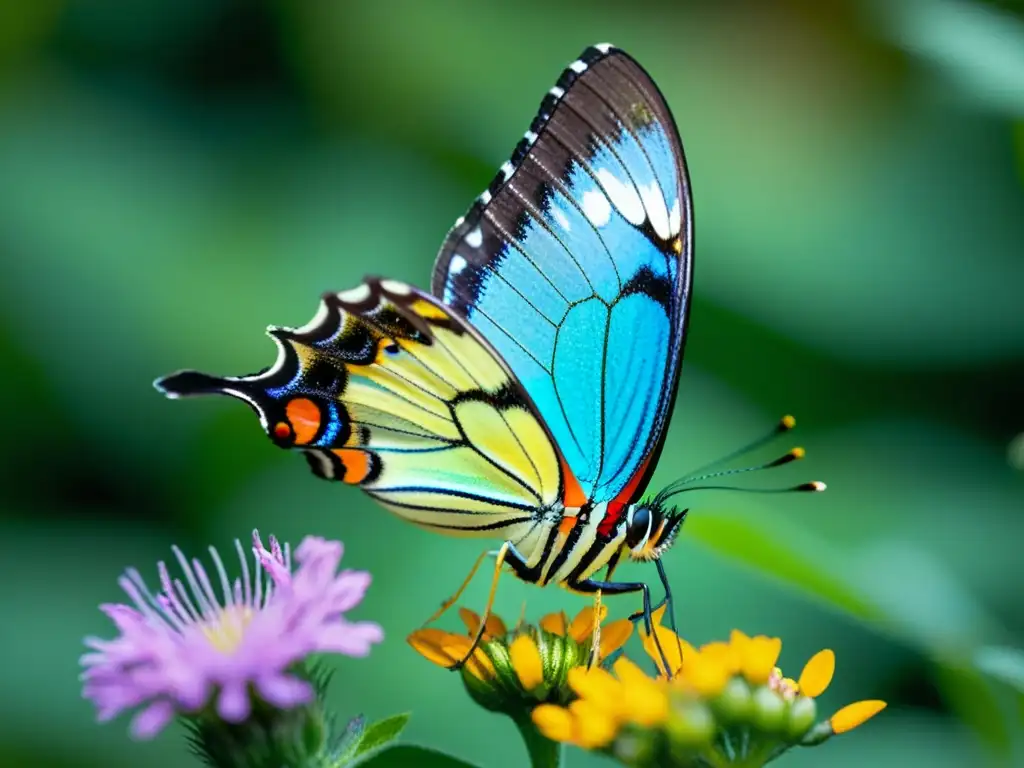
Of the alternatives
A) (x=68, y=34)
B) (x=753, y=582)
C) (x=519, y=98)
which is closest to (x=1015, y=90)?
(x=753, y=582)

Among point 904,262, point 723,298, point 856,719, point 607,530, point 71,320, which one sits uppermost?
point 904,262

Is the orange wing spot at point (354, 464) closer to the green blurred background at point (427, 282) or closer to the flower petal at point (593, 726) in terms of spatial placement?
the flower petal at point (593, 726)

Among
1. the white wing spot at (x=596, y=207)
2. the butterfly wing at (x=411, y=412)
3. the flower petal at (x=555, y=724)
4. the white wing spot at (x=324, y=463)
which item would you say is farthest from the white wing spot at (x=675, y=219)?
the flower petal at (x=555, y=724)

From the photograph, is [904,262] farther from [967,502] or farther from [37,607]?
[37,607]

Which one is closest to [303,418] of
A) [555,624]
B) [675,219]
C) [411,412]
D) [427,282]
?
[411,412]

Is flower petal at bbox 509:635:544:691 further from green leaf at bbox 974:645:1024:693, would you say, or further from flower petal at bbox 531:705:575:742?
green leaf at bbox 974:645:1024:693

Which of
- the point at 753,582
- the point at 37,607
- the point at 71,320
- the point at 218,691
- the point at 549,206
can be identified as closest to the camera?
the point at 218,691

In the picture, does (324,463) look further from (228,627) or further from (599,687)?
(599,687)
